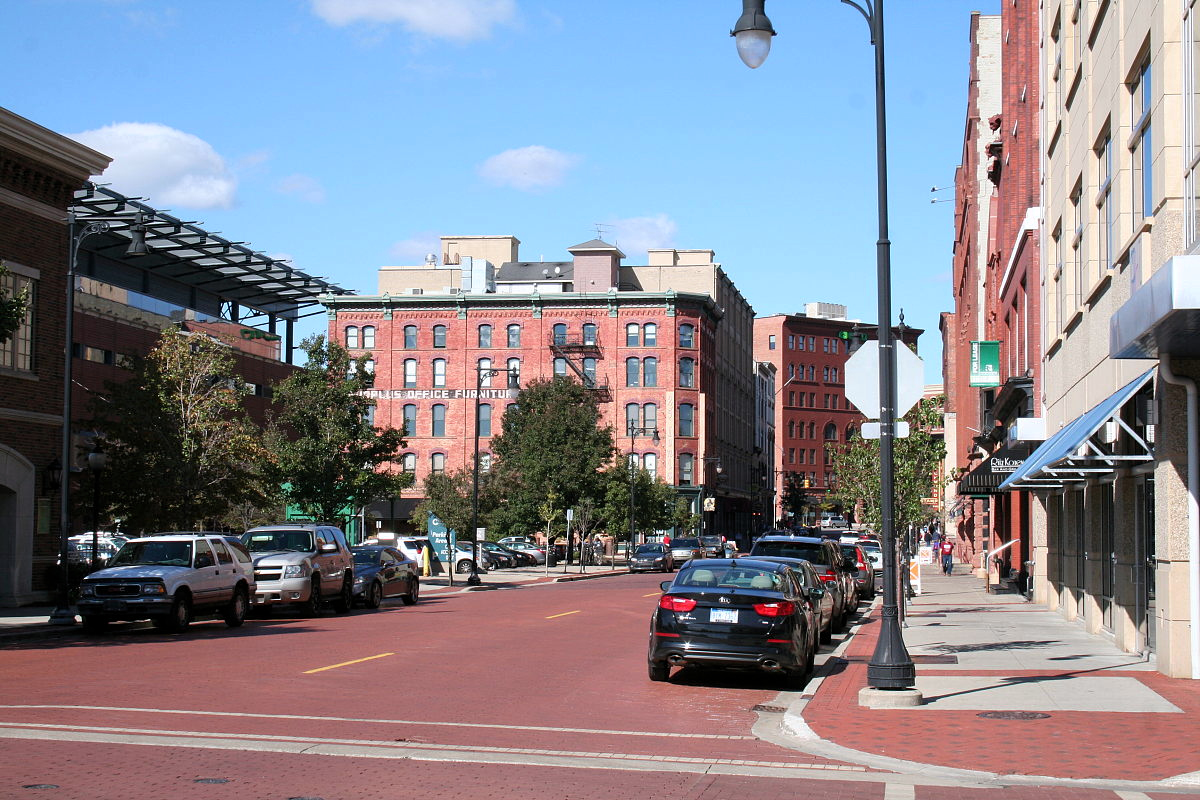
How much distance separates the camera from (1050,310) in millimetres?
26859

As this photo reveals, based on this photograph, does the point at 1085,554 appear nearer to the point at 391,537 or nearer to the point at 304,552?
the point at 304,552

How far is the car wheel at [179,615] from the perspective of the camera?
23219 millimetres

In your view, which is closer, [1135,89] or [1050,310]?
[1135,89]

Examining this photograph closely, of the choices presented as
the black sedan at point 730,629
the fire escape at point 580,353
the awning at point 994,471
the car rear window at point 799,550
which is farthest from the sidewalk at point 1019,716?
the fire escape at point 580,353

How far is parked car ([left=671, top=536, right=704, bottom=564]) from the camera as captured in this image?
6438cm

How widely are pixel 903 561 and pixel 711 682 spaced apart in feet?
61.5

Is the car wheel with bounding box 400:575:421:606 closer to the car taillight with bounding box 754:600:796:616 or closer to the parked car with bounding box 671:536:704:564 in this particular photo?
the car taillight with bounding box 754:600:796:616

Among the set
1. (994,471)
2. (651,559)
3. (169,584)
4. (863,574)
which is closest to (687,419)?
(651,559)

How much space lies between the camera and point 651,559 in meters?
61.5

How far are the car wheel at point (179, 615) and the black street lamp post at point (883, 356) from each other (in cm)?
1335

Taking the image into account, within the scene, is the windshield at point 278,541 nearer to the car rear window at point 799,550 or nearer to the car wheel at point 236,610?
the car wheel at point 236,610

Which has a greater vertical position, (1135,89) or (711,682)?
(1135,89)

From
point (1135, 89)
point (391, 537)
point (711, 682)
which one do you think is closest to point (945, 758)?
point (711, 682)

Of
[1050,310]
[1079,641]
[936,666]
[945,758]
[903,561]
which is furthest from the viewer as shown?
[903,561]
